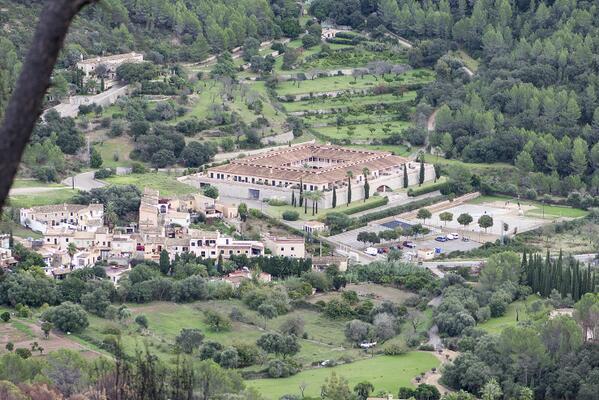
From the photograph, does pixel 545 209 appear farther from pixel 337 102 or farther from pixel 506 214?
pixel 337 102

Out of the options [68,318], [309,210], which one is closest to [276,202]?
[309,210]

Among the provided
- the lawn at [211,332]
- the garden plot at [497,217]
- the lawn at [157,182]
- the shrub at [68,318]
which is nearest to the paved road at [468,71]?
the garden plot at [497,217]

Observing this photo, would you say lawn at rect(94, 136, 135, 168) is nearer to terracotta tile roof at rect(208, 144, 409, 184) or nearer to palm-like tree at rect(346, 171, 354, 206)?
terracotta tile roof at rect(208, 144, 409, 184)

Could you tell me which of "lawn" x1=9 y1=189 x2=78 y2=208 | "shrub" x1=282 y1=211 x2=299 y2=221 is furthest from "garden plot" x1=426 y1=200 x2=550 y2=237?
"lawn" x1=9 y1=189 x2=78 y2=208

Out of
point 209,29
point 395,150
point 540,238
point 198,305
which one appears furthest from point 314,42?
point 198,305

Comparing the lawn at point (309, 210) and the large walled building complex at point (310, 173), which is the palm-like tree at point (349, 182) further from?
the lawn at point (309, 210)
